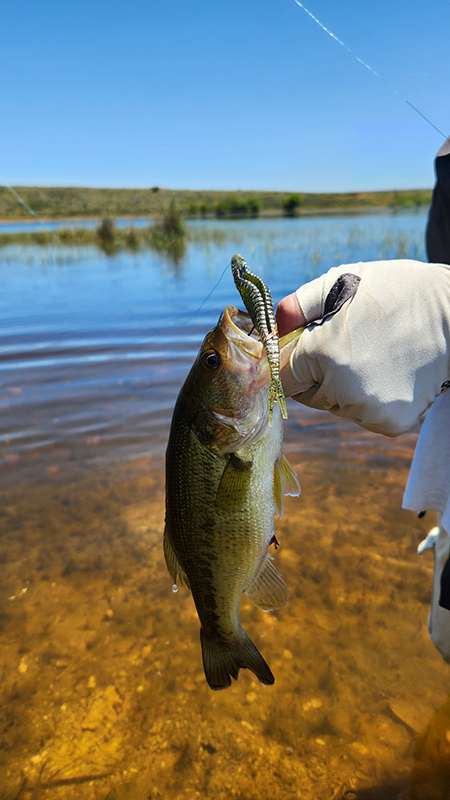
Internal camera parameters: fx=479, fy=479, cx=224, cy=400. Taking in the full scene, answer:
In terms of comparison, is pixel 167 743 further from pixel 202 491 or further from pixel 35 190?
pixel 35 190

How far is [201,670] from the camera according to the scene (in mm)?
3041

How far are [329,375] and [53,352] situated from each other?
325 inches

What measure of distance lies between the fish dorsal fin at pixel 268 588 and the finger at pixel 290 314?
87 centimetres

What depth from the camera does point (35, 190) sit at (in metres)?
76.2

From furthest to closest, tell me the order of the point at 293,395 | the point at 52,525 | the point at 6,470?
the point at 6,470, the point at 52,525, the point at 293,395

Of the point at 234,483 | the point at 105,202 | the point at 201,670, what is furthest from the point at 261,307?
the point at 105,202

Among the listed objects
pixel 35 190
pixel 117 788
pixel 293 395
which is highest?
pixel 35 190

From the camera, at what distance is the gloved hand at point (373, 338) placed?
162cm

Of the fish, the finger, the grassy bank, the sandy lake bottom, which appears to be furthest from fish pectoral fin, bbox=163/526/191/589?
the grassy bank

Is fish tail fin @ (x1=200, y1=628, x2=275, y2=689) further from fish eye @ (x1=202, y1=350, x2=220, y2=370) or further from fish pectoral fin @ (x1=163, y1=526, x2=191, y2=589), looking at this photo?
fish eye @ (x1=202, y1=350, x2=220, y2=370)

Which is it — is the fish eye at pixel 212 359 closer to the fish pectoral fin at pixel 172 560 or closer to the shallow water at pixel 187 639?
the fish pectoral fin at pixel 172 560

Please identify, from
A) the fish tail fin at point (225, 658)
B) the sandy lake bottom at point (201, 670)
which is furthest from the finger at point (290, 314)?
the sandy lake bottom at point (201, 670)

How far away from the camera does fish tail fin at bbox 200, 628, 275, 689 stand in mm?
1889

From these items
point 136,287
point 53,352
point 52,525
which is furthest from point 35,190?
point 52,525
